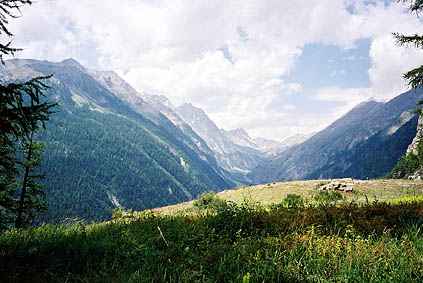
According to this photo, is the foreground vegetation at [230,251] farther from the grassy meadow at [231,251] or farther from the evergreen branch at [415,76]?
the evergreen branch at [415,76]

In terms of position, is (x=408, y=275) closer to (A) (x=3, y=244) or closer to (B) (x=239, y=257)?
(B) (x=239, y=257)

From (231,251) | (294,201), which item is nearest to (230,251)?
(231,251)

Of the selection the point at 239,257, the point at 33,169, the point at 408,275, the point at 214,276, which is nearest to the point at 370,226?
the point at 408,275

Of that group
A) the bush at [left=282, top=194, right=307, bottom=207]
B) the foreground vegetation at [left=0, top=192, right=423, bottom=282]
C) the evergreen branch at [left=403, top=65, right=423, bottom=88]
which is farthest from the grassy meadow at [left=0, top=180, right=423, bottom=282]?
the evergreen branch at [left=403, top=65, right=423, bottom=88]

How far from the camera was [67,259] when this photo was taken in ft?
14.9

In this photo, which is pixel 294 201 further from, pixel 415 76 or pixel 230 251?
pixel 415 76

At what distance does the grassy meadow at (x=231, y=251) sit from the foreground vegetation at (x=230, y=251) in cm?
2

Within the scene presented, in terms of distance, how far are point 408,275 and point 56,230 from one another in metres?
7.06

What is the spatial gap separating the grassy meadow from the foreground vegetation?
18 mm

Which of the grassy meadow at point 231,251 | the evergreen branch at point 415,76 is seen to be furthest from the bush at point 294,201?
the evergreen branch at point 415,76

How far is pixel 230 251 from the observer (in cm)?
466

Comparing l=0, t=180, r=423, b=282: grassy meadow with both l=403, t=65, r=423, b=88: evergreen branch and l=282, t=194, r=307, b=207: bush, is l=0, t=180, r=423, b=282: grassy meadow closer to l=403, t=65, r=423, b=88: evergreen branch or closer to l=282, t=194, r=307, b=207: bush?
l=282, t=194, r=307, b=207: bush

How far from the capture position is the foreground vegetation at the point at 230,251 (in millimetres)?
3824

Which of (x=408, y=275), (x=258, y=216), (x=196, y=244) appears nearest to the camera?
(x=408, y=275)
